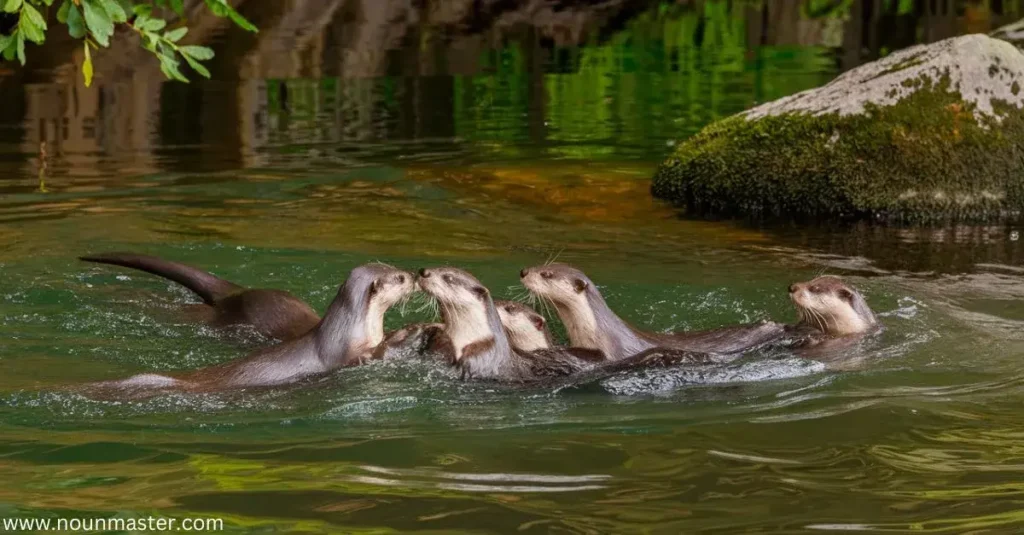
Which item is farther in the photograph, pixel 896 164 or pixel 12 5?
pixel 896 164

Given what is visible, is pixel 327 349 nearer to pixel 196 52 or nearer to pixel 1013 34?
pixel 196 52

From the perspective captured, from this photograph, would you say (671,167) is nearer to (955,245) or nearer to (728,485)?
(955,245)

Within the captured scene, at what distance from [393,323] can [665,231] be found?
2513 millimetres

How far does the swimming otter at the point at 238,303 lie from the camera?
18.5ft

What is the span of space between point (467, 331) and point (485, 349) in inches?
6.3

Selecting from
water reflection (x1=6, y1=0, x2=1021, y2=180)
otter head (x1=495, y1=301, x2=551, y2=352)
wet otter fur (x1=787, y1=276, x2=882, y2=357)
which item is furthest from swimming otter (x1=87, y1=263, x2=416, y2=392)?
water reflection (x1=6, y1=0, x2=1021, y2=180)

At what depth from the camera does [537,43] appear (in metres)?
20.8

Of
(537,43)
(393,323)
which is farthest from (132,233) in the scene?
(537,43)

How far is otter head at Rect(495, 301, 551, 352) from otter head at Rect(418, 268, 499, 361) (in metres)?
0.33

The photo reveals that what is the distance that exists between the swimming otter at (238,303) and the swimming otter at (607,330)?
3.10 ft

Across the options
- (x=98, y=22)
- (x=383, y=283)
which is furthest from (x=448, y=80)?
(x=98, y=22)

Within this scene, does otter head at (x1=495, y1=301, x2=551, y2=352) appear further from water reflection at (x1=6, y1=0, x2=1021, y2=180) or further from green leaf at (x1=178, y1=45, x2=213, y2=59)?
water reflection at (x1=6, y1=0, x2=1021, y2=180)

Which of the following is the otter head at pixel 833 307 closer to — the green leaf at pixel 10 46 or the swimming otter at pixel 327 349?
the swimming otter at pixel 327 349

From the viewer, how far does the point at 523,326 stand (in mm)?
5582
